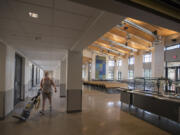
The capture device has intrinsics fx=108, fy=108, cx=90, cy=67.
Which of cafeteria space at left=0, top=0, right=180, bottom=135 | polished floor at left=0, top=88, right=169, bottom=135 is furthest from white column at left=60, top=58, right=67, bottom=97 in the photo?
polished floor at left=0, top=88, right=169, bottom=135

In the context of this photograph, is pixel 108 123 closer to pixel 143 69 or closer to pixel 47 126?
pixel 47 126

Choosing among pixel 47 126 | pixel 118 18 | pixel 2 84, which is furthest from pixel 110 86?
pixel 118 18

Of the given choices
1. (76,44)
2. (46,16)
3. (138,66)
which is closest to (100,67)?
(138,66)

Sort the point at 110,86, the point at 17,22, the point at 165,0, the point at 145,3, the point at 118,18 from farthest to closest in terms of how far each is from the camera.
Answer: the point at 110,86 → the point at 17,22 → the point at 118,18 → the point at 165,0 → the point at 145,3

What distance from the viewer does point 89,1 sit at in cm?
120

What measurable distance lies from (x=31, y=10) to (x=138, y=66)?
15.9 meters

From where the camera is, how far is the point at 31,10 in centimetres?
172

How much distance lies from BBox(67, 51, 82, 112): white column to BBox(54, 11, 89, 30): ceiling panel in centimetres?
217

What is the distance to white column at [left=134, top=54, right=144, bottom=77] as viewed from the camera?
49.2 feet

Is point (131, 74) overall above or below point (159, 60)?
below

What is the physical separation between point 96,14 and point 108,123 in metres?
3.07

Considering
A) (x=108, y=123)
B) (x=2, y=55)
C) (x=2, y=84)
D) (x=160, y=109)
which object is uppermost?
(x=2, y=55)

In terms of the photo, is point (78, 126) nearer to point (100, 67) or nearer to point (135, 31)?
point (135, 31)

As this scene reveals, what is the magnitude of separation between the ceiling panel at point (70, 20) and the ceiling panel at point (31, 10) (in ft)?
0.45
